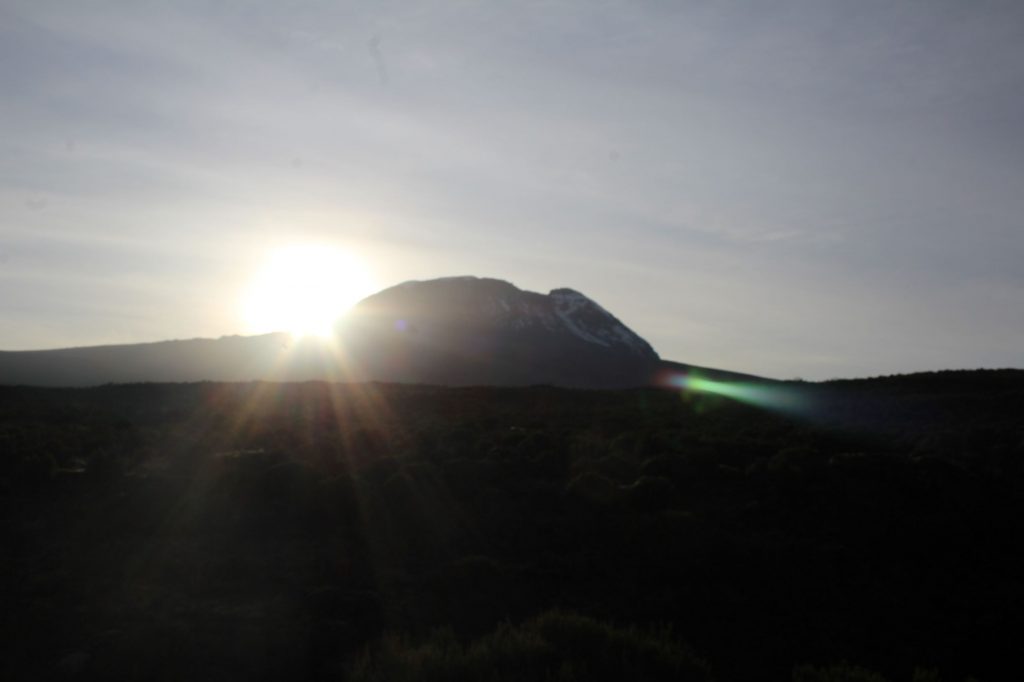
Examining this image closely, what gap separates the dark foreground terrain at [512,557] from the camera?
9.61 m

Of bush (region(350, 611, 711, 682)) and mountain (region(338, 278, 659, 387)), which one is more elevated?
mountain (region(338, 278, 659, 387))

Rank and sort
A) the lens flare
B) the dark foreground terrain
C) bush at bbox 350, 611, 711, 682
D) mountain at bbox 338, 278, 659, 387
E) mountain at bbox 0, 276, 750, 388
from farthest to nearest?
1. mountain at bbox 338, 278, 659, 387
2. mountain at bbox 0, 276, 750, 388
3. the lens flare
4. the dark foreground terrain
5. bush at bbox 350, 611, 711, 682

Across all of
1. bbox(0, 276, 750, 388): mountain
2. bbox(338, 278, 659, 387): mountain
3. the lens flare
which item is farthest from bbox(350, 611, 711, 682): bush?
bbox(338, 278, 659, 387): mountain

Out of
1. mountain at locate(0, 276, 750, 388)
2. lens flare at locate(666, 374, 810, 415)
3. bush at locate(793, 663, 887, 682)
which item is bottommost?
bush at locate(793, 663, 887, 682)

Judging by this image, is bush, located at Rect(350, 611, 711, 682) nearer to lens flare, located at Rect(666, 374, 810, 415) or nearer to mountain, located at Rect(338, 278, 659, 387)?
lens flare, located at Rect(666, 374, 810, 415)

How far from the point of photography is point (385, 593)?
1184 cm

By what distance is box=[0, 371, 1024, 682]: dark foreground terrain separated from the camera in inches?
378

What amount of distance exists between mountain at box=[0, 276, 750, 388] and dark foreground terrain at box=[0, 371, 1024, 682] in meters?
54.5

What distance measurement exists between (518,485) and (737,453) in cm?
627

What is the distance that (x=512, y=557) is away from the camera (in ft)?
44.8

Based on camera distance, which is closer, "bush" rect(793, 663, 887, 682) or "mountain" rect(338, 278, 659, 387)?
"bush" rect(793, 663, 887, 682)

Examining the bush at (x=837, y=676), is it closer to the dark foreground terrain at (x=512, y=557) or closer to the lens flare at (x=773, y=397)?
the dark foreground terrain at (x=512, y=557)

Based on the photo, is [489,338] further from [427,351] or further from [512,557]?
[512,557]

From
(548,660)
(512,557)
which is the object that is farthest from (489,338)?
(548,660)
